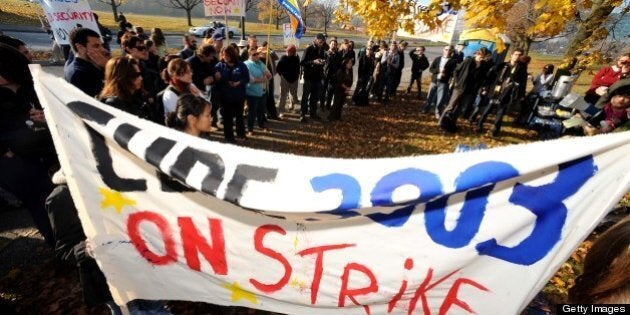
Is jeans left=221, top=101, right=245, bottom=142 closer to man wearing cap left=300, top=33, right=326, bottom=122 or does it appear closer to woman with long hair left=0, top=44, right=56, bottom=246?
man wearing cap left=300, top=33, right=326, bottom=122

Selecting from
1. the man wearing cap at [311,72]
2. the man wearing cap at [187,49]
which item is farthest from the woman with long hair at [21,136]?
the man wearing cap at [311,72]

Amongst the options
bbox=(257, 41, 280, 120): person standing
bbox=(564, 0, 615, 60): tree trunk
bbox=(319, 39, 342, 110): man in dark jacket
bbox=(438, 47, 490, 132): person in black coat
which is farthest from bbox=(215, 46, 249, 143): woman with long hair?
bbox=(564, 0, 615, 60): tree trunk

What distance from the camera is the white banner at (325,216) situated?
1.57 metres

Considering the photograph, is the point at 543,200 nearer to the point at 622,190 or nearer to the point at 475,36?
the point at 622,190

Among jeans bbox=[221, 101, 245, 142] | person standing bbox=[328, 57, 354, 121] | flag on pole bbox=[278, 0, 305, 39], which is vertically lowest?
jeans bbox=[221, 101, 245, 142]

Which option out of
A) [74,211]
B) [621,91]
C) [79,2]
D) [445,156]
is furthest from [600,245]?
[79,2]

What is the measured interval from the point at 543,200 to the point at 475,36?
1580 cm

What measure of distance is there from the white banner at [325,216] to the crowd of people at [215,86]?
0.53m

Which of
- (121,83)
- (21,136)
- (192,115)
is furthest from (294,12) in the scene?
(21,136)

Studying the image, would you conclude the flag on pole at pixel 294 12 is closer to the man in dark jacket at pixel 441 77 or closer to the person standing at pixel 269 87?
the person standing at pixel 269 87

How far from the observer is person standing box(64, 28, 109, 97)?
11.5 ft

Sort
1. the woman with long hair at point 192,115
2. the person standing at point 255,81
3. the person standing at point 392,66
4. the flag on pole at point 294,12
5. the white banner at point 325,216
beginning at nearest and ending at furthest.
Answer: the white banner at point 325,216, the woman with long hair at point 192,115, the person standing at point 255,81, the flag on pole at point 294,12, the person standing at point 392,66

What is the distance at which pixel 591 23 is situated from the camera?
24.1ft

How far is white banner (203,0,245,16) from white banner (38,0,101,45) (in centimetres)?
251
